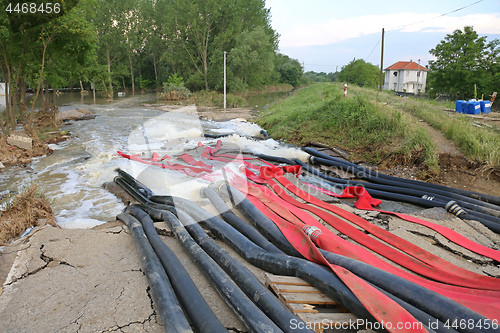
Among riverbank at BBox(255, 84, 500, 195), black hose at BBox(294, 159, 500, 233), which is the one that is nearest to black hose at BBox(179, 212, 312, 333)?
black hose at BBox(294, 159, 500, 233)

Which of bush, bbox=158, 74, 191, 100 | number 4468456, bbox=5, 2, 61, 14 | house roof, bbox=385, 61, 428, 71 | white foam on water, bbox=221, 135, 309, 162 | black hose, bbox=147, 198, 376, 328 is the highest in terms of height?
house roof, bbox=385, 61, 428, 71

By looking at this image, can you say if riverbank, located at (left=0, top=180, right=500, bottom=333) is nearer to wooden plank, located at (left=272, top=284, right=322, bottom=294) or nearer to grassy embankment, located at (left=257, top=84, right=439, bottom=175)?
wooden plank, located at (left=272, top=284, right=322, bottom=294)

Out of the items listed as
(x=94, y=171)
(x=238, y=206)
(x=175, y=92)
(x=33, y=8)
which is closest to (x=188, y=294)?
(x=238, y=206)

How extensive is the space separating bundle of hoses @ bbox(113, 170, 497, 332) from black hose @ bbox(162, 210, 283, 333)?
39cm

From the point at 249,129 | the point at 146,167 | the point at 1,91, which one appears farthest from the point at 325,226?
the point at 1,91

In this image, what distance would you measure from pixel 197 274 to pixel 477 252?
3.12 metres

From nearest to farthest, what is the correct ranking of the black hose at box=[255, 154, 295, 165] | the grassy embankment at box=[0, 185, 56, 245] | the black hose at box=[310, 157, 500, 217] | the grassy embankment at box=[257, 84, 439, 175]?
1. the grassy embankment at box=[0, 185, 56, 245]
2. the black hose at box=[310, 157, 500, 217]
3. the grassy embankment at box=[257, 84, 439, 175]
4. the black hose at box=[255, 154, 295, 165]

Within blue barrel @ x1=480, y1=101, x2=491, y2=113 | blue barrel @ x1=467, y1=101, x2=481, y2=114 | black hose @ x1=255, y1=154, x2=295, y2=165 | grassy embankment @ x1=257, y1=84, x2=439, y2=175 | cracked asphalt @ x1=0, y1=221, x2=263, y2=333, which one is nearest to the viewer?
cracked asphalt @ x1=0, y1=221, x2=263, y2=333

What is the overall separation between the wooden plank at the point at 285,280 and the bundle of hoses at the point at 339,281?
42mm

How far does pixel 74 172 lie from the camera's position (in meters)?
7.40

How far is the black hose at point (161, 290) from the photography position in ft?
6.62

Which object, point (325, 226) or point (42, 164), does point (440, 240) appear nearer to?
point (325, 226)

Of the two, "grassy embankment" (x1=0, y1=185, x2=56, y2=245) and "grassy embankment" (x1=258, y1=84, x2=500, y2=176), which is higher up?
"grassy embankment" (x1=258, y1=84, x2=500, y2=176)

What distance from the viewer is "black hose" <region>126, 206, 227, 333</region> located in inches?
78.9
